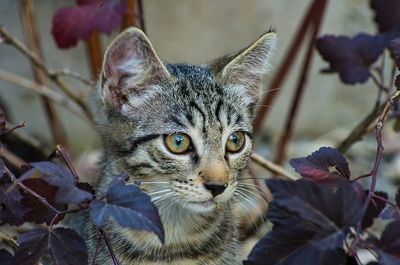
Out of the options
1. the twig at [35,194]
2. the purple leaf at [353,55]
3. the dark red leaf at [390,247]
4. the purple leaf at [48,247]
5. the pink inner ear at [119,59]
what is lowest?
the dark red leaf at [390,247]

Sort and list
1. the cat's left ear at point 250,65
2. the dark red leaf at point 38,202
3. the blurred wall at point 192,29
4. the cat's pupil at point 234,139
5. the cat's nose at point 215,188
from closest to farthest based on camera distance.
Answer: the dark red leaf at point 38,202 < the cat's nose at point 215,188 < the cat's pupil at point 234,139 < the cat's left ear at point 250,65 < the blurred wall at point 192,29

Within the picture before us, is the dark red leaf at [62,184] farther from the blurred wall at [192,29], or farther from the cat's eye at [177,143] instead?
the blurred wall at [192,29]

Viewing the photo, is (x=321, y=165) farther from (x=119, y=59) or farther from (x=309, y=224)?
(x=119, y=59)

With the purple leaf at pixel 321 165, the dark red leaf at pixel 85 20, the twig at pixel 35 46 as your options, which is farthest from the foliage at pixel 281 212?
the twig at pixel 35 46

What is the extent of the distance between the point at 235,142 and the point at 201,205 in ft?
0.93

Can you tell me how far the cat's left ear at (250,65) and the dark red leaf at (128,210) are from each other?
0.99 meters

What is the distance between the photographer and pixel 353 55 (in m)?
2.88

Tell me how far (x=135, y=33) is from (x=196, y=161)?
0.43 m

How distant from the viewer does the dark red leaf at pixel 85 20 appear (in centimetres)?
287

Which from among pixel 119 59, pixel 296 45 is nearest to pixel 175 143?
pixel 119 59

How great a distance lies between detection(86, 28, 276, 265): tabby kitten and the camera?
7.72ft

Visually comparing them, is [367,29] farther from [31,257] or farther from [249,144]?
[31,257]

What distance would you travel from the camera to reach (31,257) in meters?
1.85

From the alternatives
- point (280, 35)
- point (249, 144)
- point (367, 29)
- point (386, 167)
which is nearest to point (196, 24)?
point (280, 35)
